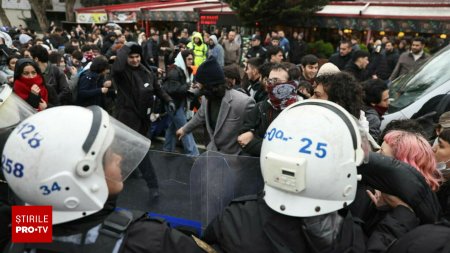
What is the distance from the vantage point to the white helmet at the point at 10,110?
2.36m

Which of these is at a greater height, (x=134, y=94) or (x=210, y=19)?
(x=134, y=94)

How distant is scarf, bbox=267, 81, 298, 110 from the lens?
9.62ft

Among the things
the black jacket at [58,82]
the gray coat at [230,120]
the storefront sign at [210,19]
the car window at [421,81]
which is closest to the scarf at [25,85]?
the black jacket at [58,82]

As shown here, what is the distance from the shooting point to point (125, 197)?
306 centimetres

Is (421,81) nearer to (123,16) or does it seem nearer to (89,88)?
(89,88)

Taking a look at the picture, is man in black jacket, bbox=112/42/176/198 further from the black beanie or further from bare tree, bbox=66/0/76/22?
bare tree, bbox=66/0/76/22

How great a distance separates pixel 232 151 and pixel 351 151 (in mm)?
2012

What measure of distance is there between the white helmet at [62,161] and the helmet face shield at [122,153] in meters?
0.03

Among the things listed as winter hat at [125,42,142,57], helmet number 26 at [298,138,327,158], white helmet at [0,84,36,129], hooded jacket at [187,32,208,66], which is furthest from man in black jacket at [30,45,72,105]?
hooded jacket at [187,32,208,66]

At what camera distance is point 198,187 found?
2.38 meters

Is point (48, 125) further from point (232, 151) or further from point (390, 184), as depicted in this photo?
point (232, 151)

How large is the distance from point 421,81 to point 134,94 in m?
3.44

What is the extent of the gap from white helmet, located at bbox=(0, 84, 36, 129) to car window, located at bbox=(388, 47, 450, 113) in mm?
3673

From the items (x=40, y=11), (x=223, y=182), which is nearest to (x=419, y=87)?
(x=223, y=182)
